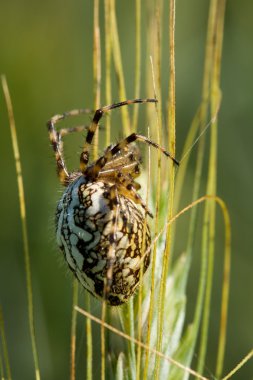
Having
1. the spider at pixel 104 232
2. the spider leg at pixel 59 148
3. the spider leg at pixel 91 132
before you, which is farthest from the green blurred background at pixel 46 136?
the spider at pixel 104 232

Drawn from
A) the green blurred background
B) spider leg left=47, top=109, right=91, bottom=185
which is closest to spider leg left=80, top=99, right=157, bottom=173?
spider leg left=47, top=109, right=91, bottom=185

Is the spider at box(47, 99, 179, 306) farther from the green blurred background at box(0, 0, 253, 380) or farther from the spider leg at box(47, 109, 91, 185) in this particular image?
the green blurred background at box(0, 0, 253, 380)

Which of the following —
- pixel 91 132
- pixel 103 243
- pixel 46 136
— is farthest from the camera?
pixel 46 136

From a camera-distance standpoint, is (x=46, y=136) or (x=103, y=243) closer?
(x=103, y=243)

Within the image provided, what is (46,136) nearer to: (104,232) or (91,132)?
(91,132)

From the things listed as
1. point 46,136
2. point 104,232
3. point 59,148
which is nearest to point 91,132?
point 59,148
